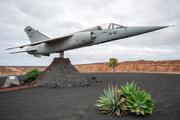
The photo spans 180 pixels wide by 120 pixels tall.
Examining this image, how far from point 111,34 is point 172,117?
7.95 metres

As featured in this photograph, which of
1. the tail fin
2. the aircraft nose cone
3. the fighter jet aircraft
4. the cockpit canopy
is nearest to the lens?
the aircraft nose cone

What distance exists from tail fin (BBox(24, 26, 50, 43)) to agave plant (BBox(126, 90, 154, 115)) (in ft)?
48.7

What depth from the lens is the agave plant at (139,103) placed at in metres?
4.26

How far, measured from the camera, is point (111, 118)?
170 inches

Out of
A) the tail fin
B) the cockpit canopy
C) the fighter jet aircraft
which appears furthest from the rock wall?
the tail fin

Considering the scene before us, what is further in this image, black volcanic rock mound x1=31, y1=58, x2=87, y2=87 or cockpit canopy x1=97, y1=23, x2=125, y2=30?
black volcanic rock mound x1=31, y1=58, x2=87, y2=87

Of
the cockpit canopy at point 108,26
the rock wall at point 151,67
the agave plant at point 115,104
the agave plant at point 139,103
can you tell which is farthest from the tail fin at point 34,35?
the rock wall at point 151,67

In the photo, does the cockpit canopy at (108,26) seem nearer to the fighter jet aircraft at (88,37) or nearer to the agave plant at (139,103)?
the fighter jet aircraft at (88,37)

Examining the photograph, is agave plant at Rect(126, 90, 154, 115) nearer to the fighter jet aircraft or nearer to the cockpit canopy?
the fighter jet aircraft

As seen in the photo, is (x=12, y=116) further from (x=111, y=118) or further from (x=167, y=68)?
(x=167, y=68)

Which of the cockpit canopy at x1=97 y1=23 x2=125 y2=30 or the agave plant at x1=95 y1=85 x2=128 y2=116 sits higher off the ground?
the cockpit canopy at x1=97 y1=23 x2=125 y2=30

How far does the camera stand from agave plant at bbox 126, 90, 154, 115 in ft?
14.0

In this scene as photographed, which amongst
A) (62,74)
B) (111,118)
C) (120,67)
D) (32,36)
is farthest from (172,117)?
(120,67)

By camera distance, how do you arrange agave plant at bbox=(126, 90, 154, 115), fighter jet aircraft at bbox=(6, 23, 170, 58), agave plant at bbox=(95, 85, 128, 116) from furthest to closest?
fighter jet aircraft at bbox=(6, 23, 170, 58)
agave plant at bbox=(95, 85, 128, 116)
agave plant at bbox=(126, 90, 154, 115)
